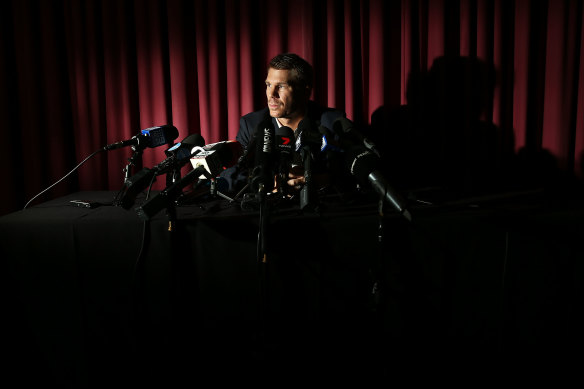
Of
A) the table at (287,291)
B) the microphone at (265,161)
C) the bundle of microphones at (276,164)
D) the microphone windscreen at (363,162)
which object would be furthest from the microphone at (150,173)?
the microphone windscreen at (363,162)

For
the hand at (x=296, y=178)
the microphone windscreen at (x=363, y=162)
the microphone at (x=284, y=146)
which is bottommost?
the hand at (x=296, y=178)

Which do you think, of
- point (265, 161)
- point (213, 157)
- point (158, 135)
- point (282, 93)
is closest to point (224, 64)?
point (282, 93)

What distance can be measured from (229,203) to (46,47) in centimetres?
173

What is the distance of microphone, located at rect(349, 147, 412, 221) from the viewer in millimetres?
1121

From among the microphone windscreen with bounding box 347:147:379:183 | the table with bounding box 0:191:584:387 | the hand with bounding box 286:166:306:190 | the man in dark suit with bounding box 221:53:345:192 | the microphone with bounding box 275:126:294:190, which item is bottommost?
the table with bounding box 0:191:584:387

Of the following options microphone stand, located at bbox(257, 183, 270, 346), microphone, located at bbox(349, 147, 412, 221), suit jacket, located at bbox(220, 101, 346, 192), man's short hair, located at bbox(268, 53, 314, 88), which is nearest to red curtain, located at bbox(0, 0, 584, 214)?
suit jacket, located at bbox(220, 101, 346, 192)

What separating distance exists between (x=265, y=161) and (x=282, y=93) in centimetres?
89

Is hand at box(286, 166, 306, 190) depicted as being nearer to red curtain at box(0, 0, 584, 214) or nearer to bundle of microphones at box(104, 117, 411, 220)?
bundle of microphones at box(104, 117, 411, 220)

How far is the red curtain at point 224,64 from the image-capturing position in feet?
7.03

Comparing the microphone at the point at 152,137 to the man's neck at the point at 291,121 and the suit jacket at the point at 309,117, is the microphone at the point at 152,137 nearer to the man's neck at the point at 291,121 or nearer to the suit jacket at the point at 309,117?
the suit jacket at the point at 309,117

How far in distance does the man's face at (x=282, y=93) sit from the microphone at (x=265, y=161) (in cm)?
77

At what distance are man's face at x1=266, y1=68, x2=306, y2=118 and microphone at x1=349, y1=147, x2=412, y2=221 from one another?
797mm

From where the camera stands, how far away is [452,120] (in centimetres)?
225

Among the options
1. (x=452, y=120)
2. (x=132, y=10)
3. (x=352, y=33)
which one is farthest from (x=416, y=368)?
(x=132, y=10)
